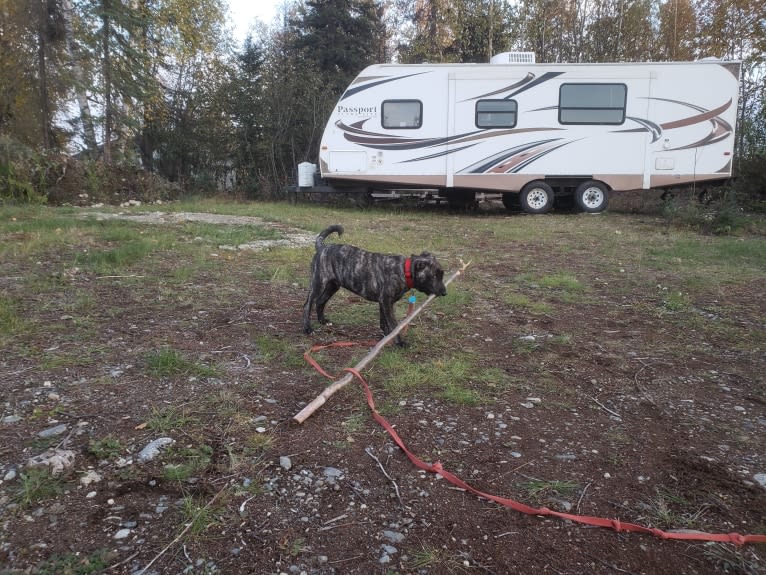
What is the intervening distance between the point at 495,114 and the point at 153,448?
12.0m

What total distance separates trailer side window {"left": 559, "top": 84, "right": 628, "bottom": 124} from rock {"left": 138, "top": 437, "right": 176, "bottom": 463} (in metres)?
12.3

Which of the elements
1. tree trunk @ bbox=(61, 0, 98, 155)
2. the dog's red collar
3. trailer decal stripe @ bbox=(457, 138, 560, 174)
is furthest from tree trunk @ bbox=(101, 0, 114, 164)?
the dog's red collar

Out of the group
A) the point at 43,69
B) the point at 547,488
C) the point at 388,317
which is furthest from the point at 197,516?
the point at 43,69

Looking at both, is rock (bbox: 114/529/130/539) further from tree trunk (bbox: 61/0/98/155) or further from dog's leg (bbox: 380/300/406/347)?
tree trunk (bbox: 61/0/98/155)

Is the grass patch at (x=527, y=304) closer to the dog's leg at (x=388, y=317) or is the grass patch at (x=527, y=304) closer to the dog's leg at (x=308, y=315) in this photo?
the dog's leg at (x=388, y=317)

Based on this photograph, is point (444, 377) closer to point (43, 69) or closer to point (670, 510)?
point (670, 510)

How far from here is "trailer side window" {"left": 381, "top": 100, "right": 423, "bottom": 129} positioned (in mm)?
12781

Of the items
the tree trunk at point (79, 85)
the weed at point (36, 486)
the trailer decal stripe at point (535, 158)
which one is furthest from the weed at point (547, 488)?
the tree trunk at point (79, 85)

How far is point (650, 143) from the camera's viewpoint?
12.4 meters

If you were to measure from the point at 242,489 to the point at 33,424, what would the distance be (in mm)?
1295

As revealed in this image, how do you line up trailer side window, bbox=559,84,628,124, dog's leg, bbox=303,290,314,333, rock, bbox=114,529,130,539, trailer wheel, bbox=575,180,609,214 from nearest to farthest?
rock, bbox=114,529,130,539 → dog's leg, bbox=303,290,314,333 → trailer side window, bbox=559,84,628,124 → trailer wheel, bbox=575,180,609,214

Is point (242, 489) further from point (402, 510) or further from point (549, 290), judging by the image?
point (549, 290)

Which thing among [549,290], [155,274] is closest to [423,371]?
[549,290]

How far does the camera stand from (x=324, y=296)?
4531 millimetres
